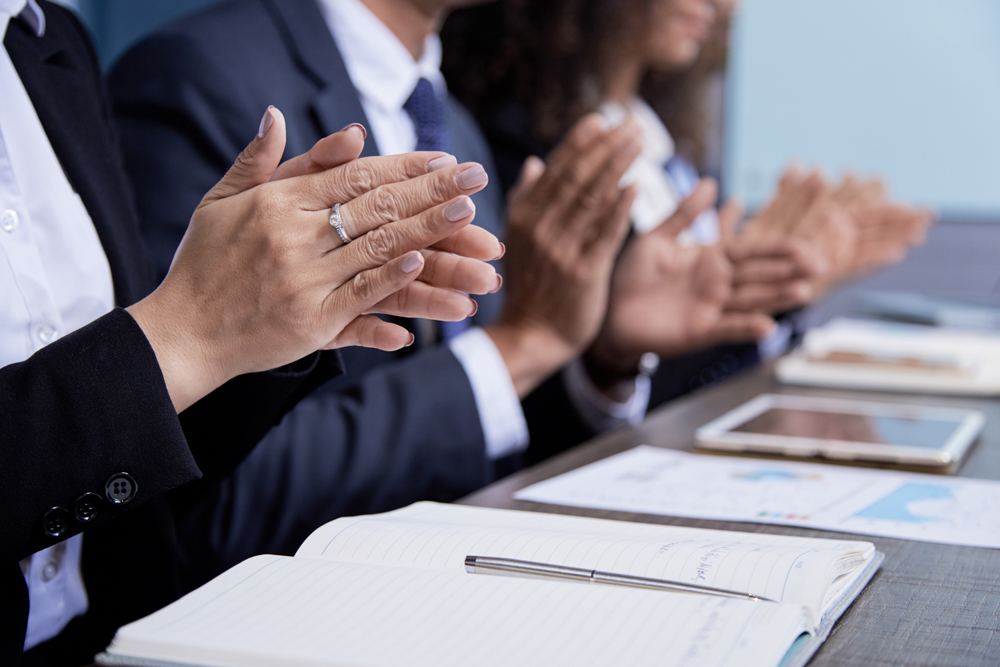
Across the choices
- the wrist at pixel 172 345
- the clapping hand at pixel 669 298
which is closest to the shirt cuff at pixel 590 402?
the clapping hand at pixel 669 298

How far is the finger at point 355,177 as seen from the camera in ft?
1.41

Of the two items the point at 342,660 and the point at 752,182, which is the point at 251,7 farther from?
the point at 752,182

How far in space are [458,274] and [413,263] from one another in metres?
0.06

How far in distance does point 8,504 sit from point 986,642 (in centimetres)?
45

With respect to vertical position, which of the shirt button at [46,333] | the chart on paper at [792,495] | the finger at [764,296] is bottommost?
the chart on paper at [792,495]

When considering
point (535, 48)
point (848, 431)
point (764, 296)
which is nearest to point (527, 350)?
point (848, 431)

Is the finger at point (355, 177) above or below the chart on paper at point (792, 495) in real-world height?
above

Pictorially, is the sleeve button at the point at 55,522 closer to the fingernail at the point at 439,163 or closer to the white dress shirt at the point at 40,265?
the white dress shirt at the point at 40,265

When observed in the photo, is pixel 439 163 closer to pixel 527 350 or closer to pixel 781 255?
pixel 527 350

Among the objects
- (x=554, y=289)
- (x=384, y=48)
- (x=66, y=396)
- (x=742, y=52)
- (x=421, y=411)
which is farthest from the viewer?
(x=742, y=52)

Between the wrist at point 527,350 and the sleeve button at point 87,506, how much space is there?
0.49 m

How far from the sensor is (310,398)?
82 cm

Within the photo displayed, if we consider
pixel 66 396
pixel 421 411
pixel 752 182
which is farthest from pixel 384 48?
pixel 752 182

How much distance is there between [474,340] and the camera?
0.89 metres
